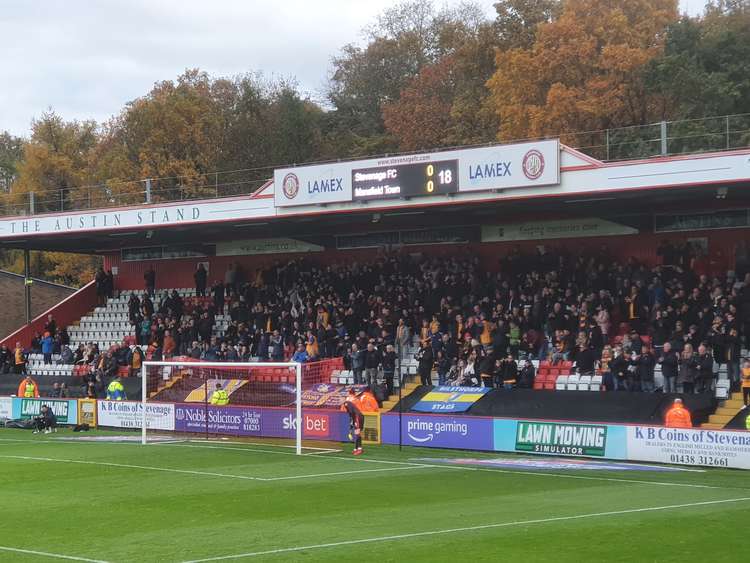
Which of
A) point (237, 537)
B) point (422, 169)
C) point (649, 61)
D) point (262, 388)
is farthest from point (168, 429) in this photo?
point (649, 61)

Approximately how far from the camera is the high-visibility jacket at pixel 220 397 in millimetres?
36875

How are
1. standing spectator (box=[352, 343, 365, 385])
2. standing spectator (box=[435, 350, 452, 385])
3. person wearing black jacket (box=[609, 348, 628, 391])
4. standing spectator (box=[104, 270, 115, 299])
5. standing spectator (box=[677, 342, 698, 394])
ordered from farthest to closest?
1. standing spectator (box=[104, 270, 115, 299])
2. standing spectator (box=[352, 343, 365, 385])
3. standing spectator (box=[435, 350, 452, 385])
4. person wearing black jacket (box=[609, 348, 628, 391])
5. standing spectator (box=[677, 342, 698, 394])

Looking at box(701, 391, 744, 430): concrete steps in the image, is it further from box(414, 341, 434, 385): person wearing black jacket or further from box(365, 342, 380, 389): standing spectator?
box(365, 342, 380, 389): standing spectator

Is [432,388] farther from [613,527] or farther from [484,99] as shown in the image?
[484,99]

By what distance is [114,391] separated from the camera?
1593 inches

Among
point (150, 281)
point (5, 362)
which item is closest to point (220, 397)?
point (5, 362)

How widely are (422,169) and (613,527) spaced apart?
21.1m

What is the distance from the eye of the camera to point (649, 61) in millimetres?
52688

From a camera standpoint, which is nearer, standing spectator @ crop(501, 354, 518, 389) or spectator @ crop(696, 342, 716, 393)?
spectator @ crop(696, 342, 716, 393)

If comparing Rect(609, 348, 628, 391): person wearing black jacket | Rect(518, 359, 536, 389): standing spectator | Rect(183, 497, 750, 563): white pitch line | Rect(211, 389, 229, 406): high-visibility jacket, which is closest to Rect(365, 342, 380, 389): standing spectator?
Rect(211, 389, 229, 406): high-visibility jacket

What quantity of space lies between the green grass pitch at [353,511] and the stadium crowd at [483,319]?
6358 mm

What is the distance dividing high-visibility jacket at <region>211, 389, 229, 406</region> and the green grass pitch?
7288 mm

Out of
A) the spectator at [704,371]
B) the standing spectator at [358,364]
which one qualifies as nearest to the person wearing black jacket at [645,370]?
the spectator at [704,371]

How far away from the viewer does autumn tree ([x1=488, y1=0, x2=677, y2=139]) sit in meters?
52.9
